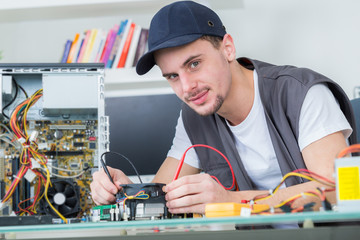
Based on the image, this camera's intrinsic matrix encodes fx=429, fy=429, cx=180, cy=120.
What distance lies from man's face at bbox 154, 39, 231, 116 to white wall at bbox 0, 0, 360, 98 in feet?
5.56

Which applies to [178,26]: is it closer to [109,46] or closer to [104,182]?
[104,182]

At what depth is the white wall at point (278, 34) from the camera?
2998 millimetres

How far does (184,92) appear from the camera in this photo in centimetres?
128

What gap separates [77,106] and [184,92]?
1.19 feet

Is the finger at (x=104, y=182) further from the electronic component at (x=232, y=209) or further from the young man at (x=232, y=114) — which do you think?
the electronic component at (x=232, y=209)

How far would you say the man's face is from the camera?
124 centimetres

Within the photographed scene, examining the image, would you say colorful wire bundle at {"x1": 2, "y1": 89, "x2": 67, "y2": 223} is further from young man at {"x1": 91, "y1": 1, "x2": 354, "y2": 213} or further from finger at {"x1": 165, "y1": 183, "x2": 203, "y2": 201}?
finger at {"x1": 165, "y1": 183, "x2": 203, "y2": 201}

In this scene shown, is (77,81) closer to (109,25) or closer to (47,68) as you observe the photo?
(47,68)

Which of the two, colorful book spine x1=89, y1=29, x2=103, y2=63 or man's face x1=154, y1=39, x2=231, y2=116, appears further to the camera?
colorful book spine x1=89, y1=29, x2=103, y2=63

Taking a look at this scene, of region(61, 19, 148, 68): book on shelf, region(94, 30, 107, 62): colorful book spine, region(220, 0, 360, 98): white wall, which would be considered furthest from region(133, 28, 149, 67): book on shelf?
region(220, 0, 360, 98): white wall

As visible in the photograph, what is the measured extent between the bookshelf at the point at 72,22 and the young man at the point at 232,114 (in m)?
1.15

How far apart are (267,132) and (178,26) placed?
1.50ft

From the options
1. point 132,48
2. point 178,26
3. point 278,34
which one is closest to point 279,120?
point 178,26

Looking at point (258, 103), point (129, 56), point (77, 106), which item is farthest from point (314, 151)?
point (129, 56)
